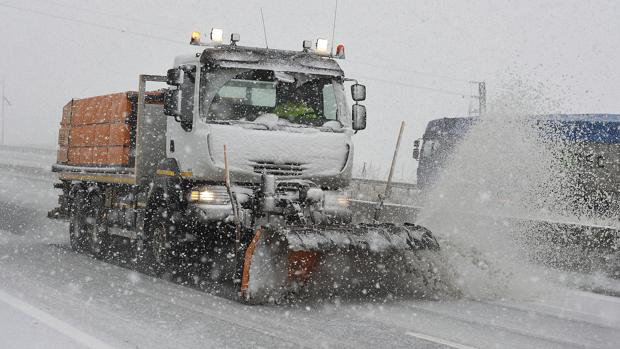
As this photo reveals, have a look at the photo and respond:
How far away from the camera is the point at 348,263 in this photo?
29.7 feet

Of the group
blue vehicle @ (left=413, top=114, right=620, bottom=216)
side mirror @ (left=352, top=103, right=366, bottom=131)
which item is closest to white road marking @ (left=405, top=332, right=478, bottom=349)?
side mirror @ (left=352, top=103, right=366, bottom=131)

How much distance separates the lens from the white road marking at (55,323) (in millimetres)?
6160

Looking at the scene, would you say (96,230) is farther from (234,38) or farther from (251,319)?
(251,319)

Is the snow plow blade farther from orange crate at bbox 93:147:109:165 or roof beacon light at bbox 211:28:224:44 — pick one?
orange crate at bbox 93:147:109:165

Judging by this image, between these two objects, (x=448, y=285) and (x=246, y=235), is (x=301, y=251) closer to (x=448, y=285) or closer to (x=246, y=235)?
(x=246, y=235)

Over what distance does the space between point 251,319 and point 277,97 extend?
10.2 ft

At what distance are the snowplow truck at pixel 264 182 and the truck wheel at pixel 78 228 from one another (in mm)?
3212

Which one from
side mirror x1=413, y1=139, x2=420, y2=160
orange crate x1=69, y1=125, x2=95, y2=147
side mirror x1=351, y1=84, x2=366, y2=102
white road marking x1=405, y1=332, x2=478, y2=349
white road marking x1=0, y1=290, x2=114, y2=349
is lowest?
white road marking x1=0, y1=290, x2=114, y2=349

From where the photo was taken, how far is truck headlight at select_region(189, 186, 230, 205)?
30.2 ft

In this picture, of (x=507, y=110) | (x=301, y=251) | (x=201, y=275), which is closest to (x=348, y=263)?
(x=301, y=251)

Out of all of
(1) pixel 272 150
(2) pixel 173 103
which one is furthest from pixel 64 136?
(1) pixel 272 150

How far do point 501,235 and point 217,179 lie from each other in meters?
4.66

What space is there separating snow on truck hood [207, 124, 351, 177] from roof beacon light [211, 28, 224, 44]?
1.36 meters

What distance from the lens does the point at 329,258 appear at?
898 centimetres
